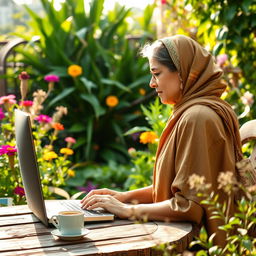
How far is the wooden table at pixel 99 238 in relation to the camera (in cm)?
199

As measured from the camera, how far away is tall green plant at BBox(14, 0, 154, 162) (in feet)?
20.5

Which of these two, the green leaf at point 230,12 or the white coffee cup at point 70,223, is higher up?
the green leaf at point 230,12

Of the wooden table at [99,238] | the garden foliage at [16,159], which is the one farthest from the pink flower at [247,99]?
the wooden table at [99,238]

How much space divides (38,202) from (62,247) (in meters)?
0.28

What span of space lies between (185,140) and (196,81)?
0.29 metres

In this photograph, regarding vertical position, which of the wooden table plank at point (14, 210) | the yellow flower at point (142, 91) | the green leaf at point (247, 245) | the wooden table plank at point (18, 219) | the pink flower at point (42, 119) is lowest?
the wooden table plank at point (14, 210)

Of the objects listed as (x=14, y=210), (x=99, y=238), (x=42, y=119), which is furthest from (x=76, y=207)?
(x=42, y=119)

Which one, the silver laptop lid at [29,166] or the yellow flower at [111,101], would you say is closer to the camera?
the silver laptop lid at [29,166]

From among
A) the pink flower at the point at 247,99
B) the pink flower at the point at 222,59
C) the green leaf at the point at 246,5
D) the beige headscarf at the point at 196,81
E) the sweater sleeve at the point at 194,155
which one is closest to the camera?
the sweater sleeve at the point at 194,155

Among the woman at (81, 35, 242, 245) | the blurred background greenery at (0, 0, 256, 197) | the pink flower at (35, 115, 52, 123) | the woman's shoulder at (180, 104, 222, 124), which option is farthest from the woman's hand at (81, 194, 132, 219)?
the blurred background greenery at (0, 0, 256, 197)

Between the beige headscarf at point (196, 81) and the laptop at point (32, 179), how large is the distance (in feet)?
1.53

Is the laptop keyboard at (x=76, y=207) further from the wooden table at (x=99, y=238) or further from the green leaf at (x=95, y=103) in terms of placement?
the green leaf at (x=95, y=103)

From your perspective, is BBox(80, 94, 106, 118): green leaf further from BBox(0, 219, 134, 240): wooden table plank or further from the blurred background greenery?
BBox(0, 219, 134, 240): wooden table plank

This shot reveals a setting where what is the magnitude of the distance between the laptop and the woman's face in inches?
21.4
